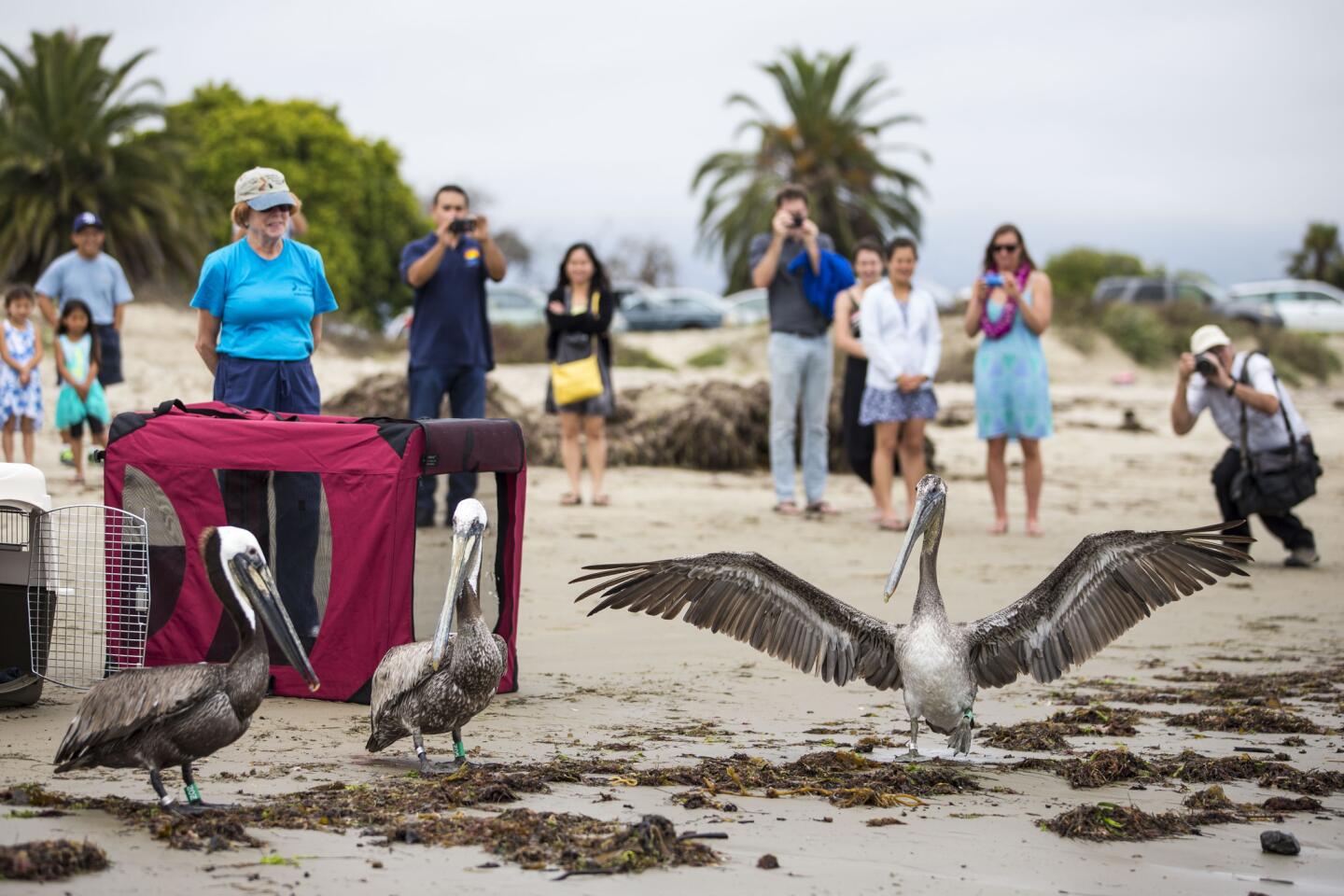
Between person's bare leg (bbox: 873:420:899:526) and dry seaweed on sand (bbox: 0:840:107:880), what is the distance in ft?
25.5

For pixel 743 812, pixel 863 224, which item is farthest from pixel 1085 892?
pixel 863 224

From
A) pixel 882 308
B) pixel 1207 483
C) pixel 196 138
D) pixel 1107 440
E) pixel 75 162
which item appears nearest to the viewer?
pixel 882 308

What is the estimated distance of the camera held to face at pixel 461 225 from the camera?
8984mm

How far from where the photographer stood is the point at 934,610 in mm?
5422

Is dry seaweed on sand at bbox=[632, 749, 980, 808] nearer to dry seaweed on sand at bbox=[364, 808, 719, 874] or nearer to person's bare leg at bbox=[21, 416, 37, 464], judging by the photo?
dry seaweed on sand at bbox=[364, 808, 719, 874]

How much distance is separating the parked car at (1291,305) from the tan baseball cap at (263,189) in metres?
35.4

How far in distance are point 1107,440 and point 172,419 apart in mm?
15139

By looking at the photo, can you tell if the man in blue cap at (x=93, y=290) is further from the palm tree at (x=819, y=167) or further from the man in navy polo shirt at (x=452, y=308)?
the palm tree at (x=819, y=167)

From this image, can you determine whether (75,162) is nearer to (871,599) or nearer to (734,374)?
(734,374)

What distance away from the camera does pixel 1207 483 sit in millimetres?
14938

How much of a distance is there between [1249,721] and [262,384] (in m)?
4.39

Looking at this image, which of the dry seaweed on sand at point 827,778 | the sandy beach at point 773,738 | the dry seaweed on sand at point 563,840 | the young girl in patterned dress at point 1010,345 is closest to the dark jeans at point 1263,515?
the sandy beach at point 773,738

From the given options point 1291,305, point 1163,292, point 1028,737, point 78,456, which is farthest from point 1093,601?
point 1291,305

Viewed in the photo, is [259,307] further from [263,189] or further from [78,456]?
[78,456]
